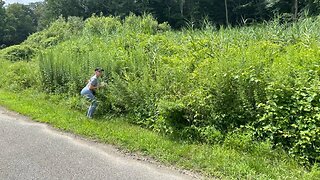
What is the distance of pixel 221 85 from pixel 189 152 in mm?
1616

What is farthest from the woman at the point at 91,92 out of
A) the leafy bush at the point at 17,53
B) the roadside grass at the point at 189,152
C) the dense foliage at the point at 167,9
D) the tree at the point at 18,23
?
the tree at the point at 18,23

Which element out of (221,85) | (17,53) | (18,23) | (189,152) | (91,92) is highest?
(18,23)

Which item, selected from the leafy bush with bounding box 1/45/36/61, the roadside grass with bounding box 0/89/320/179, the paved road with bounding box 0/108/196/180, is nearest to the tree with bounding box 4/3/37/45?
the leafy bush with bounding box 1/45/36/61

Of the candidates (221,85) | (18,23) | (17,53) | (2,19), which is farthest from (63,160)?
(18,23)

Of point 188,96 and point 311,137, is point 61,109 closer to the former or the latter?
point 188,96

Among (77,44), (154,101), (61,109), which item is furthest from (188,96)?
A: (77,44)

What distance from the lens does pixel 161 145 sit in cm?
632

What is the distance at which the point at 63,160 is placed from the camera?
566cm

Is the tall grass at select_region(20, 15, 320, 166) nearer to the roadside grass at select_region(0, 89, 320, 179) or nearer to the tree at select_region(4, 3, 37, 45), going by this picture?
the roadside grass at select_region(0, 89, 320, 179)

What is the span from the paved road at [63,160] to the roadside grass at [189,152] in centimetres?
35

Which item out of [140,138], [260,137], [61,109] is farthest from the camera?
[61,109]

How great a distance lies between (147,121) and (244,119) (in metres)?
2.64

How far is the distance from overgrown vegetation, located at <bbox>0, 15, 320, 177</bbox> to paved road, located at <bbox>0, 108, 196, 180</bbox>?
1.61 meters

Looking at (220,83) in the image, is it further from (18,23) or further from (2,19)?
(18,23)
